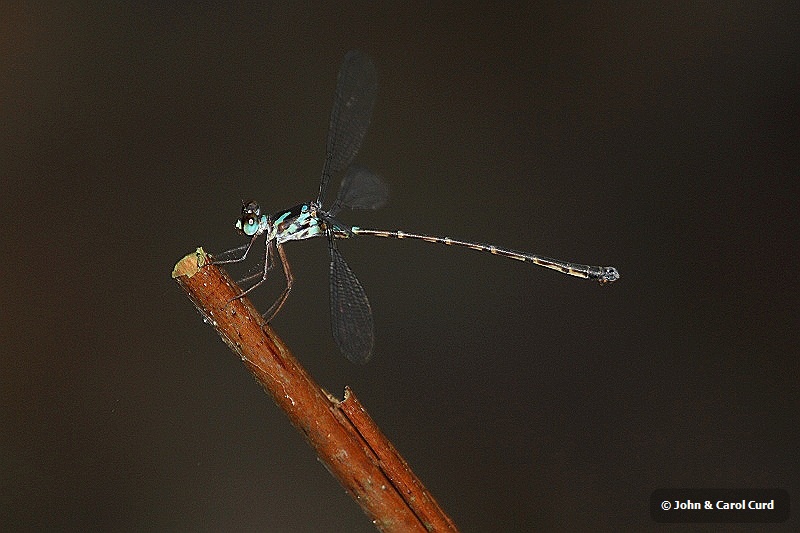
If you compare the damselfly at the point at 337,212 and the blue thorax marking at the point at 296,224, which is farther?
the blue thorax marking at the point at 296,224

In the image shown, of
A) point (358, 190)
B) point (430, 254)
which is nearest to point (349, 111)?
point (358, 190)

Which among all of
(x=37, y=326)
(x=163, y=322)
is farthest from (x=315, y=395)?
(x=37, y=326)

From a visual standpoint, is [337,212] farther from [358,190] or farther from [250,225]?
[250,225]

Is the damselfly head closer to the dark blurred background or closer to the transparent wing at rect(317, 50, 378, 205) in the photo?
the transparent wing at rect(317, 50, 378, 205)

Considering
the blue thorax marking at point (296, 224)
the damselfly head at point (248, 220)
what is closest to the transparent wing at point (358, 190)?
the blue thorax marking at point (296, 224)

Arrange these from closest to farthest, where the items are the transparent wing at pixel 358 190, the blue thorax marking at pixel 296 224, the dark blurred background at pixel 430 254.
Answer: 1. the blue thorax marking at pixel 296 224
2. the transparent wing at pixel 358 190
3. the dark blurred background at pixel 430 254

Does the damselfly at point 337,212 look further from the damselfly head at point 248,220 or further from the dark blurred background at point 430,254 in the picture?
the dark blurred background at point 430,254

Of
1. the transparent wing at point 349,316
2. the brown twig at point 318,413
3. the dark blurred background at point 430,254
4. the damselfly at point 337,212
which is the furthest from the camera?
the dark blurred background at point 430,254
